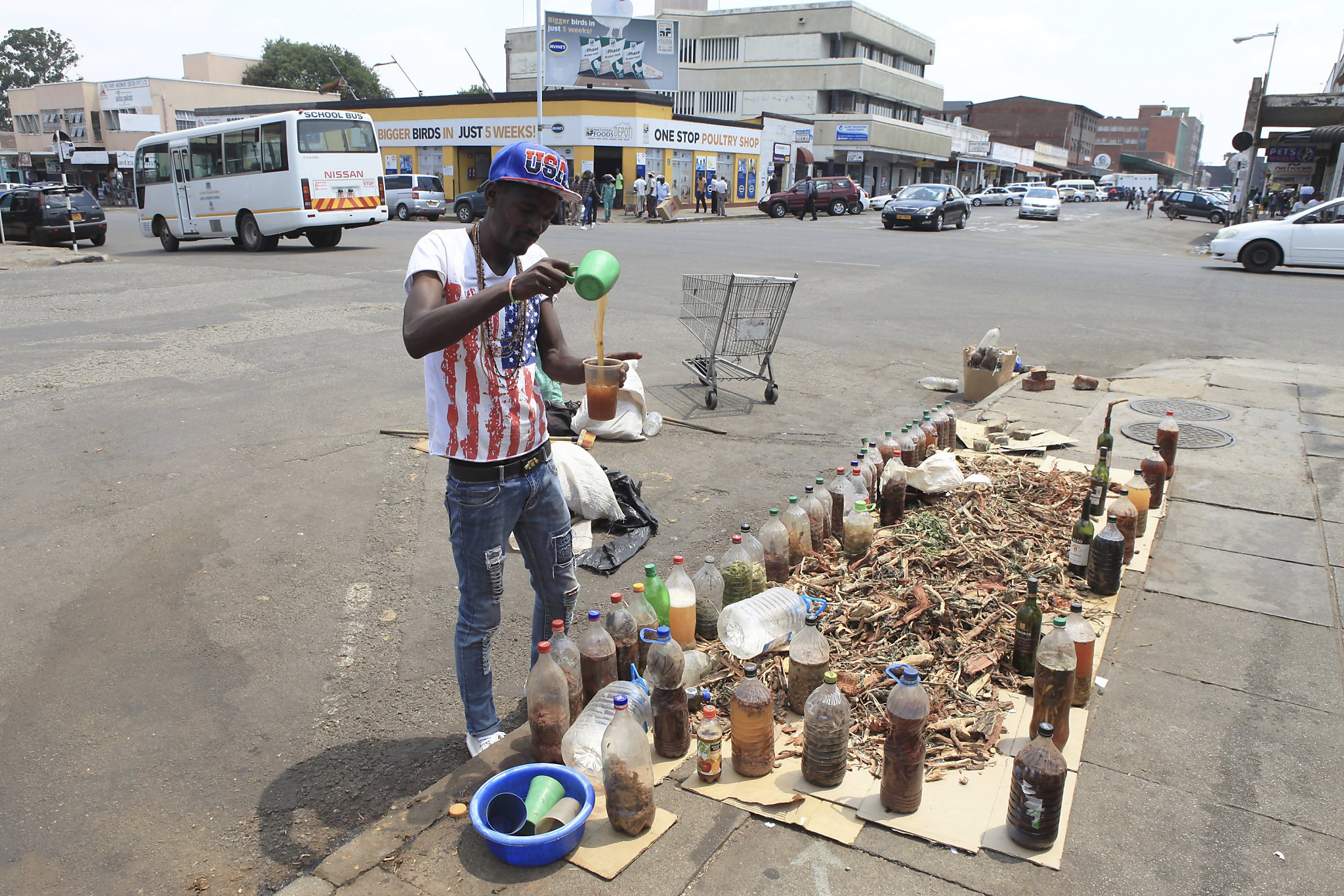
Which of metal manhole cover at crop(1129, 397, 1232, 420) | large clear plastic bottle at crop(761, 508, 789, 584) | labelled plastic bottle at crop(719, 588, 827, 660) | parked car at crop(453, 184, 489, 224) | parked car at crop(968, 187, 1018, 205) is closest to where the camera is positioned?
labelled plastic bottle at crop(719, 588, 827, 660)

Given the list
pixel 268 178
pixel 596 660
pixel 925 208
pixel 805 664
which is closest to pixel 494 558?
pixel 596 660

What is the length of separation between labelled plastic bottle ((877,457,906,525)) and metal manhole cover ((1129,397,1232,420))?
3685 mm

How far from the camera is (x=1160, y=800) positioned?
294 centimetres

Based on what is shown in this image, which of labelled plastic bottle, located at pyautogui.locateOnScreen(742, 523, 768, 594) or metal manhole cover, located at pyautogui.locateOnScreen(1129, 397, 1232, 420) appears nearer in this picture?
labelled plastic bottle, located at pyautogui.locateOnScreen(742, 523, 768, 594)

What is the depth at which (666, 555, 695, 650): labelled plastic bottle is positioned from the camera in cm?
390

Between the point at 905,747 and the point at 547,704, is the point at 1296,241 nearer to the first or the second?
the point at 905,747

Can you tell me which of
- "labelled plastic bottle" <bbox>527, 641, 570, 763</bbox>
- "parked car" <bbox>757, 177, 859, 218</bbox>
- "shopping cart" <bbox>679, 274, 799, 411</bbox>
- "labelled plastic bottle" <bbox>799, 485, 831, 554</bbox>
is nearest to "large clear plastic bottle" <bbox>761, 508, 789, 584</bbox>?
"labelled plastic bottle" <bbox>799, 485, 831, 554</bbox>

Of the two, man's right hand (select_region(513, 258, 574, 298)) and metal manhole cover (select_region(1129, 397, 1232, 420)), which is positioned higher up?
man's right hand (select_region(513, 258, 574, 298))

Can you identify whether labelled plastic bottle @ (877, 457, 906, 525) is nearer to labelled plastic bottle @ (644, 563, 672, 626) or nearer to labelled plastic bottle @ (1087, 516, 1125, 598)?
labelled plastic bottle @ (1087, 516, 1125, 598)

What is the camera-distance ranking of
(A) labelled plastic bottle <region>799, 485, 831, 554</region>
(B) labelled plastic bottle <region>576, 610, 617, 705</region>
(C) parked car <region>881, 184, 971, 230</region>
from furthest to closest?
(C) parked car <region>881, 184, 971, 230</region> → (A) labelled plastic bottle <region>799, 485, 831, 554</region> → (B) labelled plastic bottle <region>576, 610, 617, 705</region>

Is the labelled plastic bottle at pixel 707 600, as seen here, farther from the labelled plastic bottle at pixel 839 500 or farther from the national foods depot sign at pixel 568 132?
the national foods depot sign at pixel 568 132

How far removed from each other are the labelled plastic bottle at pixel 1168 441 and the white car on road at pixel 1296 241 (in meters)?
16.4

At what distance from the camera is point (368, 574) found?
4.86 meters

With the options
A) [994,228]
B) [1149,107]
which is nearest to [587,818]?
[994,228]
